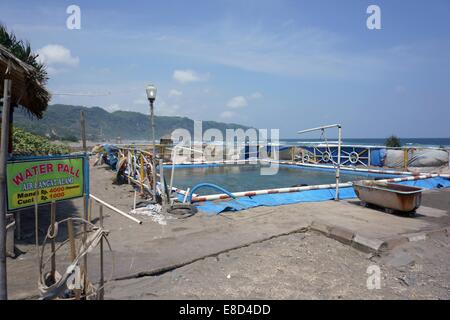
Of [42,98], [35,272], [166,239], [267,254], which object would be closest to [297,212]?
[267,254]

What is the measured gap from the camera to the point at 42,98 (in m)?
6.56

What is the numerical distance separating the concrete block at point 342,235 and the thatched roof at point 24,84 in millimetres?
5659

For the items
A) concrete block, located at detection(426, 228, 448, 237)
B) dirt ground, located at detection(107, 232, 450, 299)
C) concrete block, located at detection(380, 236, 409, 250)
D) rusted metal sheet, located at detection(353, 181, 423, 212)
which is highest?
rusted metal sheet, located at detection(353, 181, 423, 212)

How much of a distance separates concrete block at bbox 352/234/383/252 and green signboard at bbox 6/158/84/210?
5.00 metres

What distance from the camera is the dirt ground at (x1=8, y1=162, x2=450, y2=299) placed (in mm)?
3732

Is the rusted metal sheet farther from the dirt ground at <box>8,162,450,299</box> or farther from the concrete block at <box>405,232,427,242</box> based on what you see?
the concrete block at <box>405,232,427,242</box>

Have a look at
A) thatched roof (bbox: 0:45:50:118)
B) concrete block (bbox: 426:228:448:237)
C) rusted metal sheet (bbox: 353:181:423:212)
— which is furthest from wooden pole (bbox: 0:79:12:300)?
rusted metal sheet (bbox: 353:181:423:212)

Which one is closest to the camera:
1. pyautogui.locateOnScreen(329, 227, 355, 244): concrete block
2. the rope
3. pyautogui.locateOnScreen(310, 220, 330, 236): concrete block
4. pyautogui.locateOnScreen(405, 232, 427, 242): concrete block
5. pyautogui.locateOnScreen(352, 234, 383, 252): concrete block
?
the rope

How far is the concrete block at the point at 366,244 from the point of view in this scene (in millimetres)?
4959

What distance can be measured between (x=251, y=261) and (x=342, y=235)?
183 centimetres

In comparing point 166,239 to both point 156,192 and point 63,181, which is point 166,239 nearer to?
point 63,181

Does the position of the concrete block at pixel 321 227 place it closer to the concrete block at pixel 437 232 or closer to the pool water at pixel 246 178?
the concrete block at pixel 437 232

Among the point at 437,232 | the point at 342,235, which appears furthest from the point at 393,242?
the point at 437,232

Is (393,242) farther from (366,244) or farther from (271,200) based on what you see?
(271,200)
